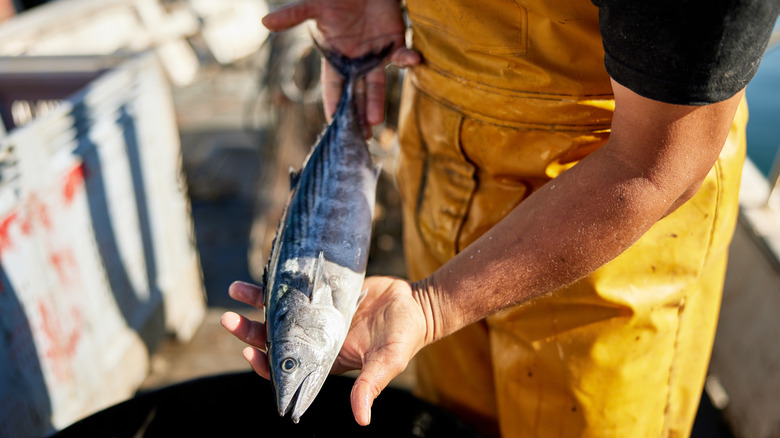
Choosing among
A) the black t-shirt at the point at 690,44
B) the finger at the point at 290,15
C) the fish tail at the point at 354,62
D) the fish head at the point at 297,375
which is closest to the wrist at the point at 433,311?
the fish head at the point at 297,375

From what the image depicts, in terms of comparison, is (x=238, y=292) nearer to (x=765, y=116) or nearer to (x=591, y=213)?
(x=591, y=213)

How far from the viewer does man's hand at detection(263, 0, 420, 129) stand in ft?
5.71

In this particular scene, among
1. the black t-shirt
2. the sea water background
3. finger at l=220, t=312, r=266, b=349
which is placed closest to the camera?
the black t-shirt

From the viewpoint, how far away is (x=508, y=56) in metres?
1.21

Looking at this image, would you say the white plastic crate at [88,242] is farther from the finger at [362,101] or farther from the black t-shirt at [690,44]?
the black t-shirt at [690,44]

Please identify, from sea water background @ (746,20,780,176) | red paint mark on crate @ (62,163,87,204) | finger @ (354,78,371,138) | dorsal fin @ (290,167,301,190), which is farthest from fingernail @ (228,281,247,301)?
sea water background @ (746,20,780,176)

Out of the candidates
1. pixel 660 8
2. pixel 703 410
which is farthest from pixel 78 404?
pixel 703 410

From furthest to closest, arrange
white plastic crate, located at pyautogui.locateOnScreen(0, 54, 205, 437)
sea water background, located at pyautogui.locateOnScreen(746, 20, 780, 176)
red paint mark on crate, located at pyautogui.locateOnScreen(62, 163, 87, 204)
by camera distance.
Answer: sea water background, located at pyautogui.locateOnScreen(746, 20, 780, 176)
red paint mark on crate, located at pyautogui.locateOnScreen(62, 163, 87, 204)
white plastic crate, located at pyautogui.locateOnScreen(0, 54, 205, 437)

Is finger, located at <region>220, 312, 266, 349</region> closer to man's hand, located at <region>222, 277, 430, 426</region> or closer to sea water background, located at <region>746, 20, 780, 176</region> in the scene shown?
man's hand, located at <region>222, 277, 430, 426</region>

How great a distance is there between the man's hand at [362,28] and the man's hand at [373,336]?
30.4 inches

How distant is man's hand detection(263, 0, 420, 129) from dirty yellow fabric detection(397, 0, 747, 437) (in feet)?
1.01

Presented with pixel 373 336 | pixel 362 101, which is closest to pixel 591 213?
pixel 373 336

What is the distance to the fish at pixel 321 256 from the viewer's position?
114cm

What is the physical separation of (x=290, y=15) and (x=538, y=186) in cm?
95
